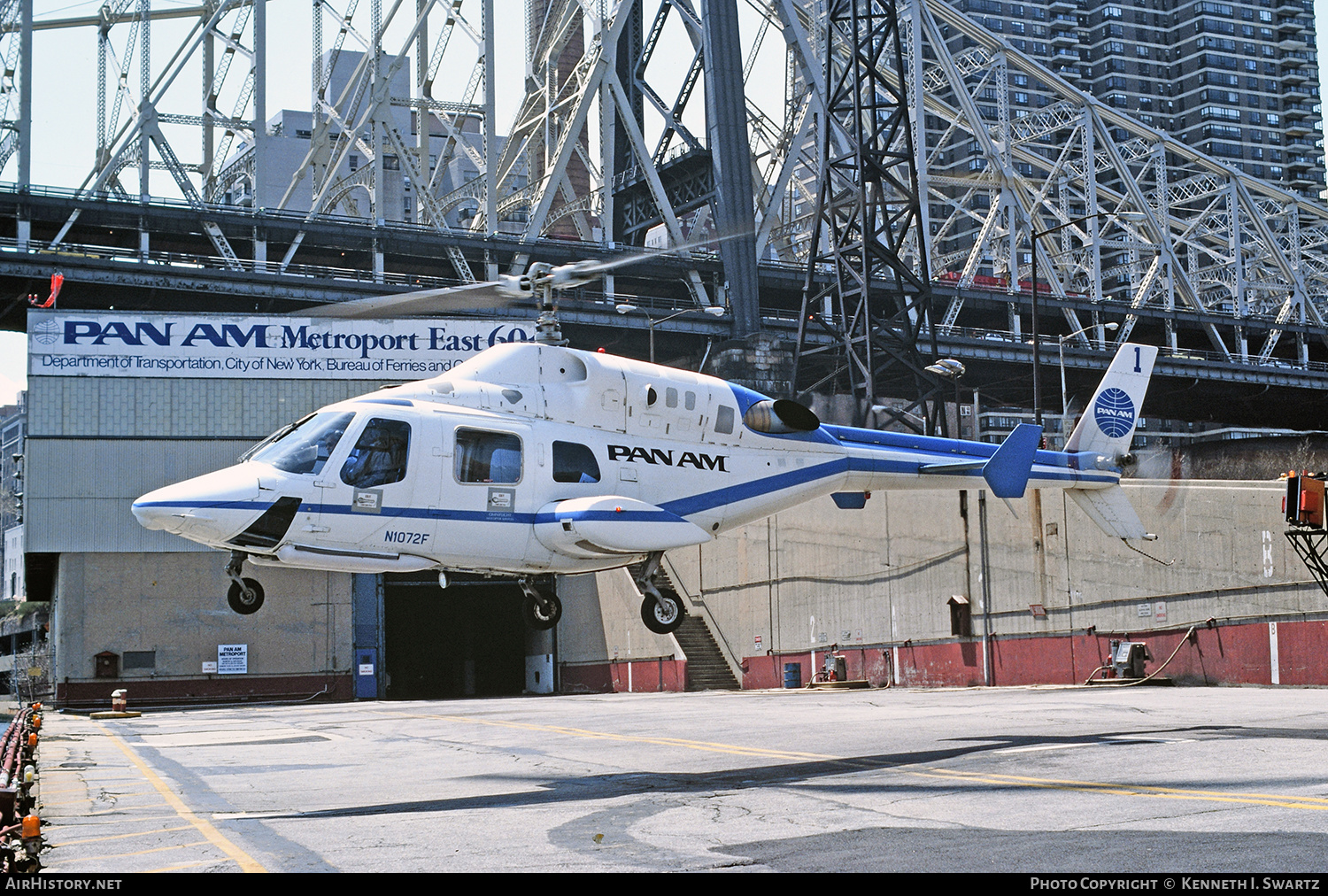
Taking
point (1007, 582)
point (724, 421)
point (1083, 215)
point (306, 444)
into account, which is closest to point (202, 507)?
point (306, 444)

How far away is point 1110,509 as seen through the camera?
75.7 feet

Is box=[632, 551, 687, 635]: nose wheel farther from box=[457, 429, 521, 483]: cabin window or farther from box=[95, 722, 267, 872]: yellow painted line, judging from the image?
box=[95, 722, 267, 872]: yellow painted line

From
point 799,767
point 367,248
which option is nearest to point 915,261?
point 367,248

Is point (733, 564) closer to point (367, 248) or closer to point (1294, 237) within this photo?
point (367, 248)

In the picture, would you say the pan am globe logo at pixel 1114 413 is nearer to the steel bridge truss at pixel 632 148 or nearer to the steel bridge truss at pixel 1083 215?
the steel bridge truss at pixel 632 148

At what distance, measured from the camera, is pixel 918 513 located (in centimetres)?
4331

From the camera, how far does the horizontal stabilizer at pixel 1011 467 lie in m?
21.3

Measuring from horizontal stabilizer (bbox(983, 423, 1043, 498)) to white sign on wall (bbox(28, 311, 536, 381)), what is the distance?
46043 millimetres

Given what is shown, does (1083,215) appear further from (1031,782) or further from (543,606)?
(1031,782)

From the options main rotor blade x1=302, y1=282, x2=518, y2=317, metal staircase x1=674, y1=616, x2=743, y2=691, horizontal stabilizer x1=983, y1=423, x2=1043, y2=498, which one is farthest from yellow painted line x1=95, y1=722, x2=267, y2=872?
metal staircase x1=674, y1=616, x2=743, y2=691

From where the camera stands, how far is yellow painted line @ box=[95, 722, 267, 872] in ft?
34.9

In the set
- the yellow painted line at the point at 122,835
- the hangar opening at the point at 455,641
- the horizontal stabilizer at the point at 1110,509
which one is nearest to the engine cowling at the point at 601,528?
the yellow painted line at the point at 122,835

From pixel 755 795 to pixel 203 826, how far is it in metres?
5.69

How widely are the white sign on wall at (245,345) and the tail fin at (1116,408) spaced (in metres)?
44.4
